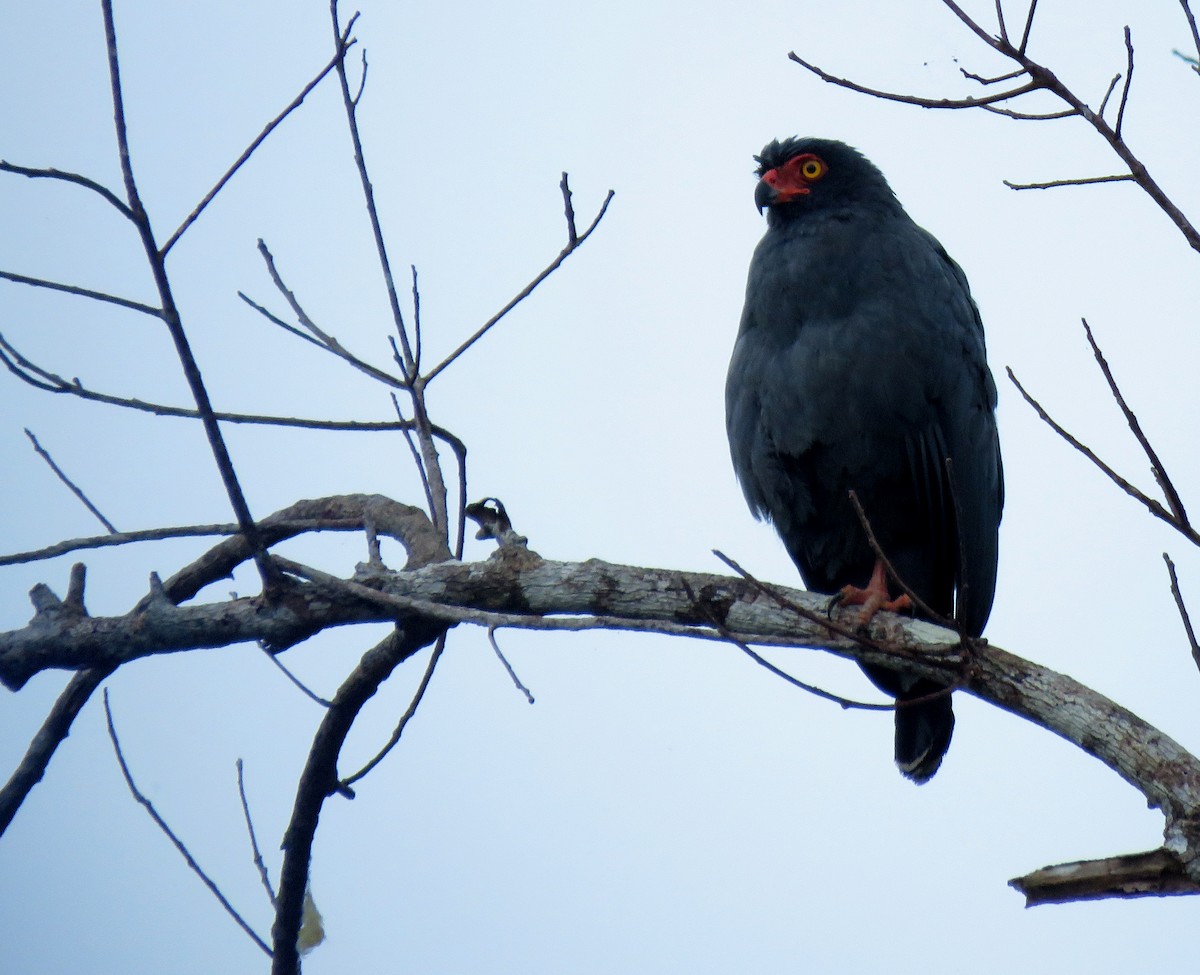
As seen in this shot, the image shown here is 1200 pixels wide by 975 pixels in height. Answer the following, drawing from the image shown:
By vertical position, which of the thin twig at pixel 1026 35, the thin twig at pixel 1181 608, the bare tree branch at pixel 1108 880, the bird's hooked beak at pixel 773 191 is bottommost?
the bare tree branch at pixel 1108 880

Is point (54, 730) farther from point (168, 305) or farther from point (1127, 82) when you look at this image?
point (1127, 82)

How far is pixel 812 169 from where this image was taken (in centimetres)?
478

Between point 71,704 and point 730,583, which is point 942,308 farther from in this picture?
point 71,704

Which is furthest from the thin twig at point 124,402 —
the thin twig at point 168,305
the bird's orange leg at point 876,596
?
the bird's orange leg at point 876,596

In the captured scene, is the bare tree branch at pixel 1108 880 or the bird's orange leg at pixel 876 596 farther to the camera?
the bird's orange leg at pixel 876 596

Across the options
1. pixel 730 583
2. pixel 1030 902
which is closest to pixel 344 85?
pixel 730 583

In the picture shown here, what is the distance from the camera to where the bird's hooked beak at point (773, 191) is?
472cm

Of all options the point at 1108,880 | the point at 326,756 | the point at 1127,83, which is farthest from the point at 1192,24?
the point at 326,756

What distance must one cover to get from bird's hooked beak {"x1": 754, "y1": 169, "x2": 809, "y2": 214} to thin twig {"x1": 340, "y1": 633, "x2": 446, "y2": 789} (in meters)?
2.43

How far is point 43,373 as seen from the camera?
269 centimetres

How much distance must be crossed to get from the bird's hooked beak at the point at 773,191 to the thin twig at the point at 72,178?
3047mm

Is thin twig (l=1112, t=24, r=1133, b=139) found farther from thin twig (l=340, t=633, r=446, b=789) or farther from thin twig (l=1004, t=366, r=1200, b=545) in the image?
thin twig (l=340, t=633, r=446, b=789)

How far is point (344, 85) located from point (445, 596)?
1.45 metres

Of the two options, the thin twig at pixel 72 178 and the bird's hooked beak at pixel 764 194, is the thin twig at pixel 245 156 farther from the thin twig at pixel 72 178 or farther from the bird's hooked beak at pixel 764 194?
the bird's hooked beak at pixel 764 194
